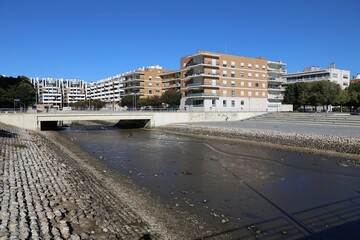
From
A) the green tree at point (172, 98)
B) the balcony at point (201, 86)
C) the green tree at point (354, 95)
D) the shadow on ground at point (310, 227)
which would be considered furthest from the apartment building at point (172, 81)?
the shadow on ground at point (310, 227)

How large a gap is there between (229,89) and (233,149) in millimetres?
52019

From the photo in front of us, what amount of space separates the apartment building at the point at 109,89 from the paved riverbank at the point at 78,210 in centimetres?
12245

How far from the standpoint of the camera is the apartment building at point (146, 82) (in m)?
112

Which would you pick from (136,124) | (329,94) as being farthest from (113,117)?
(329,94)

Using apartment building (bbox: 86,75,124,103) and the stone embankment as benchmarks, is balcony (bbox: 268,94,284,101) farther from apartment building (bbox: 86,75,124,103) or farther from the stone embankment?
apartment building (bbox: 86,75,124,103)

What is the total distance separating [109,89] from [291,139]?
13739 cm

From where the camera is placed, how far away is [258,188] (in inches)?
599

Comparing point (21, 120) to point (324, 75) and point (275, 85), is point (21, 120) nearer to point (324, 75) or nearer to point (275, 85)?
point (275, 85)

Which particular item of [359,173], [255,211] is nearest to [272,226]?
[255,211]

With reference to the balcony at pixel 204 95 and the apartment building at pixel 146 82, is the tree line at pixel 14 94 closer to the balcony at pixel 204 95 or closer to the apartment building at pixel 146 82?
the balcony at pixel 204 95

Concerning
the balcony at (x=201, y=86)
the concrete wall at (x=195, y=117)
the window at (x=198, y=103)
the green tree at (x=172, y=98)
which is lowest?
the concrete wall at (x=195, y=117)

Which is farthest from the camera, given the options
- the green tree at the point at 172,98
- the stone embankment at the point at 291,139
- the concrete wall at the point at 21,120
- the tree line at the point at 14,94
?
the green tree at the point at 172,98

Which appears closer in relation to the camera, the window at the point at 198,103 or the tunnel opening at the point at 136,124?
the tunnel opening at the point at 136,124

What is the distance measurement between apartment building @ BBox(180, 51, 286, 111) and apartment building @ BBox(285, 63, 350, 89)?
30400 millimetres
